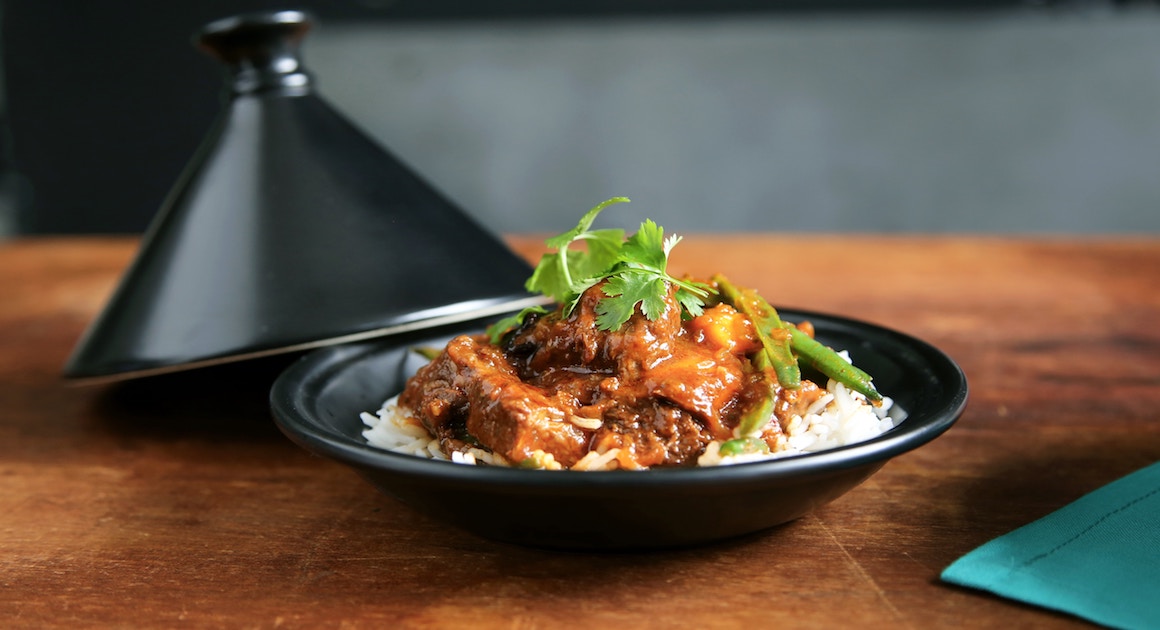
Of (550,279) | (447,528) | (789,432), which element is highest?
(550,279)

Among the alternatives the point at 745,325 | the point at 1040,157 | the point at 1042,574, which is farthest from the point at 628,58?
the point at 1042,574

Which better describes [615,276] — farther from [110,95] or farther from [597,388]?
[110,95]

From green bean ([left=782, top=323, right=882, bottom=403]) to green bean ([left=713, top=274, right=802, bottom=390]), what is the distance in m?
0.03

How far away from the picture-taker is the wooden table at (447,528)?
44.7 inches

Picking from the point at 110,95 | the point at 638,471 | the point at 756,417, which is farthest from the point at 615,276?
the point at 110,95

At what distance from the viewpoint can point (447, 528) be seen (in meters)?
1.34

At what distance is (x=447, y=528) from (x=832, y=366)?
550mm

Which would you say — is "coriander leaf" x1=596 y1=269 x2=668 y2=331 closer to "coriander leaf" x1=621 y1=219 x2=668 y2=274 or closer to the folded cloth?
"coriander leaf" x1=621 y1=219 x2=668 y2=274

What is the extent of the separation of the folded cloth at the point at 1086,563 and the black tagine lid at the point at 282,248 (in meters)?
0.82

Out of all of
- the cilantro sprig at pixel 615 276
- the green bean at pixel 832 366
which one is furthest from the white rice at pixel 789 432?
the cilantro sprig at pixel 615 276

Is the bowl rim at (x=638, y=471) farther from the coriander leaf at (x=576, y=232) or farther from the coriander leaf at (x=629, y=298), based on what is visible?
the coriander leaf at (x=576, y=232)

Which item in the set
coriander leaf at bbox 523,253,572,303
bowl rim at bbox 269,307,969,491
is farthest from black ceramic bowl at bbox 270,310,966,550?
coriander leaf at bbox 523,253,572,303

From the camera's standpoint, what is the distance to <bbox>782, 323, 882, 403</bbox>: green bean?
1.39 m

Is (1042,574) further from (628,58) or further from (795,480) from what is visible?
(628,58)
